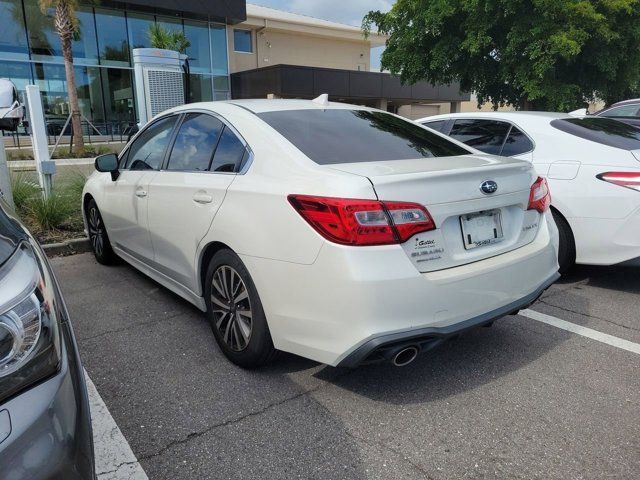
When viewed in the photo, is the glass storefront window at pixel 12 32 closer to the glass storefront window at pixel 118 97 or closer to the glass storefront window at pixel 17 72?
the glass storefront window at pixel 17 72

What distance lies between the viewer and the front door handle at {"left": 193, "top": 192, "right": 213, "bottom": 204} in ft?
10.3

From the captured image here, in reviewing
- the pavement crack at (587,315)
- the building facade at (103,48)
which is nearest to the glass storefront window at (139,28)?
the building facade at (103,48)

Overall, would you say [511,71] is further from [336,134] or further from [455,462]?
[455,462]

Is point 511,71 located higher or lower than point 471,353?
higher

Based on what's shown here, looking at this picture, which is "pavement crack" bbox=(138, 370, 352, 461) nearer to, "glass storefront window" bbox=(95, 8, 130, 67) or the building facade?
the building facade

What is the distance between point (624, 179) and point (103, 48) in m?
21.1

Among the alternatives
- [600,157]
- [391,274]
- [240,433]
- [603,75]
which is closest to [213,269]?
[240,433]

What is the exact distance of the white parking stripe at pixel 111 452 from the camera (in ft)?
7.25

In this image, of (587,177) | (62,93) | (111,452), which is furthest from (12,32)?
(111,452)

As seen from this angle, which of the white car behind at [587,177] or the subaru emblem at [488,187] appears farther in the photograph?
the white car behind at [587,177]

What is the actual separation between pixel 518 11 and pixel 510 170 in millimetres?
10084

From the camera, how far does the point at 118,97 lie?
69.5ft

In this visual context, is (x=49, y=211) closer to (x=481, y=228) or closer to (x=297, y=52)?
(x=481, y=228)

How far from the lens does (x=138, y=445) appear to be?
7.91 feet
